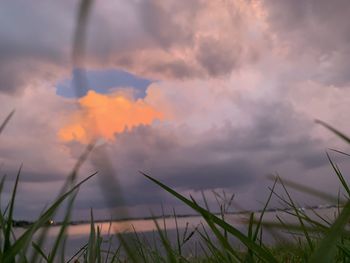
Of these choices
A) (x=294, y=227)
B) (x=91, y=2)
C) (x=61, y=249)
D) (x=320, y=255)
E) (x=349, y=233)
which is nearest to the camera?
(x=320, y=255)

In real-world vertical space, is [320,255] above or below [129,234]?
below

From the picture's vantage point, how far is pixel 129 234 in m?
0.96

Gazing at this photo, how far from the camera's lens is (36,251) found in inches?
58.1

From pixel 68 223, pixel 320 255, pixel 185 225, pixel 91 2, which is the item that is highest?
pixel 185 225

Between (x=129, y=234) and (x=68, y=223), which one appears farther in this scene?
(x=68, y=223)

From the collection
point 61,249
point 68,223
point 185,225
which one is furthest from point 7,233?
point 185,225

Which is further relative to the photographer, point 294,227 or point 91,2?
point 294,227

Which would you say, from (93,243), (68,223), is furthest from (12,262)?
(93,243)

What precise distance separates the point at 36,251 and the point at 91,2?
37.3 inches

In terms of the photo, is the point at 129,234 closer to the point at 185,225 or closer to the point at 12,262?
the point at 12,262

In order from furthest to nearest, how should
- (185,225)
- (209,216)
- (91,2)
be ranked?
(185,225), (209,216), (91,2)

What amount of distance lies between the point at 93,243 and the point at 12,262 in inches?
18.2

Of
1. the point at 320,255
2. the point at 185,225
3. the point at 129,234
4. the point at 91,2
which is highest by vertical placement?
the point at 185,225

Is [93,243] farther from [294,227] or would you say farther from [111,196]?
[111,196]
